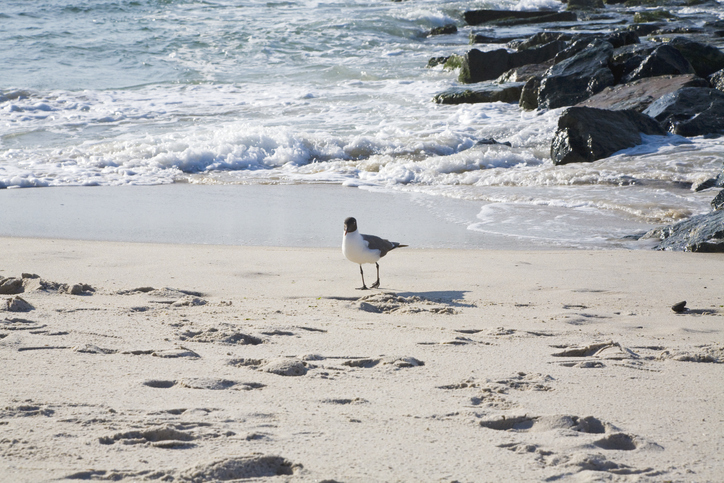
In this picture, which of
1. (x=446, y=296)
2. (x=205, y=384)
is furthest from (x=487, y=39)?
(x=205, y=384)

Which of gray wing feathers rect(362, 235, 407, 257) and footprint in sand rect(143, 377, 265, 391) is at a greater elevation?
gray wing feathers rect(362, 235, 407, 257)

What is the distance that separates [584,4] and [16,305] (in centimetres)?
3328

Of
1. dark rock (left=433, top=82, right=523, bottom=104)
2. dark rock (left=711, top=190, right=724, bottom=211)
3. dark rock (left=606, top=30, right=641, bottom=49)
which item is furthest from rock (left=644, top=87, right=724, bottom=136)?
dark rock (left=711, top=190, right=724, bottom=211)

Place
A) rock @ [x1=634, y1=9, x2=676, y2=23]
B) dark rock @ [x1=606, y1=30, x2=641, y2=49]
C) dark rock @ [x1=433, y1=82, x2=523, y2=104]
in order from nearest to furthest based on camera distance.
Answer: dark rock @ [x1=433, y1=82, x2=523, y2=104] < dark rock @ [x1=606, y1=30, x2=641, y2=49] < rock @ [x1=634, y1=9, x2=676, y2=23]

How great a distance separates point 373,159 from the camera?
35.4 ft

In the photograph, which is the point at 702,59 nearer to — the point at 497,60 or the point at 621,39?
the point at 621,39

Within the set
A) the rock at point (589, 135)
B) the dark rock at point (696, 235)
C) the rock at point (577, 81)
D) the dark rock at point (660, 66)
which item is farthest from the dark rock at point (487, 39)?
the dark rock at point (696, 235)

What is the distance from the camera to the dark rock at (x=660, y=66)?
13.4 metres

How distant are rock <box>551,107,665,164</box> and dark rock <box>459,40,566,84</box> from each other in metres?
6.81

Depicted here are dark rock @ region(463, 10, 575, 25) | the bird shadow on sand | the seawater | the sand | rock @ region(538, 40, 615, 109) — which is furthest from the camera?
dark rock @ region(463, 10, 575, 25)

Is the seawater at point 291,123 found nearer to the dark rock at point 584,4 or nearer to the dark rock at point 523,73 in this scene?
the dark rock at point 523,73

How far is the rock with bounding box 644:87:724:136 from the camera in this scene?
11.1m

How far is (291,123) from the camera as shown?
13.5 m

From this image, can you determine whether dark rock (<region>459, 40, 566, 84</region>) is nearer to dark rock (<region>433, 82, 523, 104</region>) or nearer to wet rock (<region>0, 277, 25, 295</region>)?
dark rock (<region>433, 82, 523, 104</region>)
